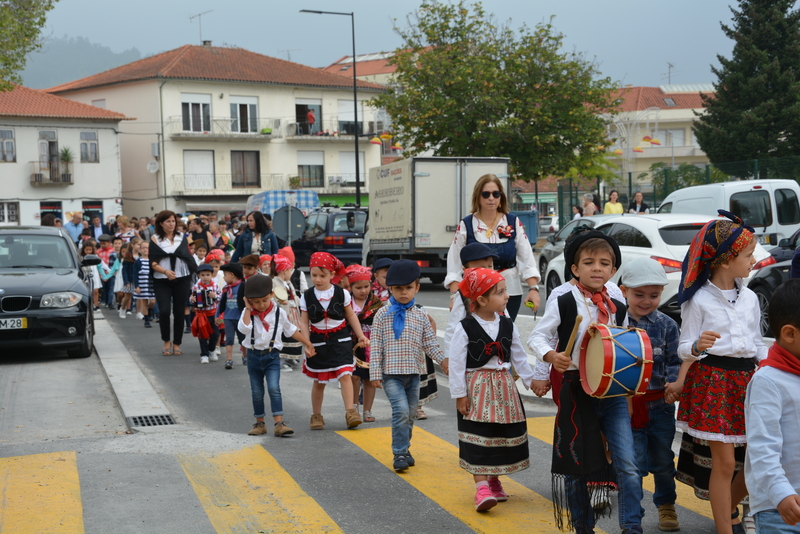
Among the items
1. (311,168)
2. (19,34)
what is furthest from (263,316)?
(311,168)

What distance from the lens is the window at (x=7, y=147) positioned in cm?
4997

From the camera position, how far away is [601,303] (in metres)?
4.56

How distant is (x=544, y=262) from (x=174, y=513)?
15701 mm

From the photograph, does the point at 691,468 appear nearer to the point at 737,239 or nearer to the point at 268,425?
the point at 737,239

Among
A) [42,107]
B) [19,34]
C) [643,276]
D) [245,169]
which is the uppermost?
[42,107]

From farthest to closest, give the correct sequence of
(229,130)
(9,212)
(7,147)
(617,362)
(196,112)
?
(229,130) < (196,112) < (9,212) < (7,147) < (617,362)

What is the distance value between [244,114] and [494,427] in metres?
55.2

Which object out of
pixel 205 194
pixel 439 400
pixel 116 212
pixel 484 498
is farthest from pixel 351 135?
pixel 484 498

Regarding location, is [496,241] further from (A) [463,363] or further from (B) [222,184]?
(B) [222,184]

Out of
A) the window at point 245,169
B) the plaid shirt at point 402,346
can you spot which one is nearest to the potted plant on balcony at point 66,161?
the window at point 245,169

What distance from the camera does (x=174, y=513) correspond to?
5051 mm

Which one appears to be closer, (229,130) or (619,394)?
(619,394)

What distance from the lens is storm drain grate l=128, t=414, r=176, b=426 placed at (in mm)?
7434

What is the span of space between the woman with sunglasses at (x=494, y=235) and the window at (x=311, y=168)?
53334 mm
